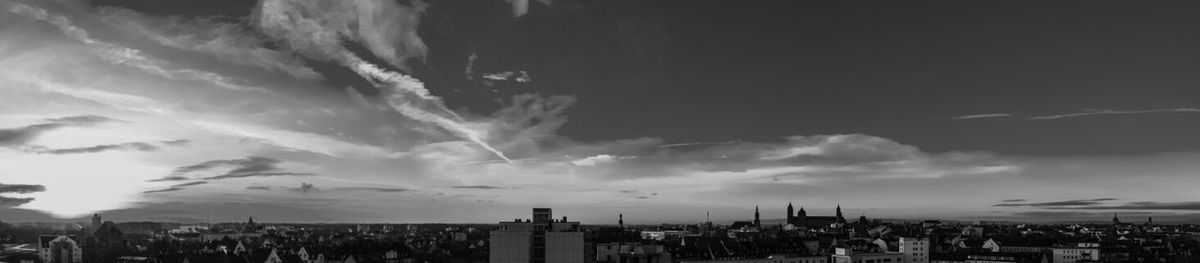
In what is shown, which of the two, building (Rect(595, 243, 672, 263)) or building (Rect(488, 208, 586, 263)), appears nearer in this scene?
building (Rect(488, 208, 586, 263))

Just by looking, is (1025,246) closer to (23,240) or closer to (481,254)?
(481,254)

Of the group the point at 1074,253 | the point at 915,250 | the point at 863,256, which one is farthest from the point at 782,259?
the point at 1074,253

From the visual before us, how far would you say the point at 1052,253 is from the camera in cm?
18638

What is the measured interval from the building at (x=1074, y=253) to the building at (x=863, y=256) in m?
42.6

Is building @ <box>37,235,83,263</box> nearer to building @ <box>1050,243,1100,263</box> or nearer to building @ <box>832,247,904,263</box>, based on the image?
building @ <box>832,247,904,263</box>

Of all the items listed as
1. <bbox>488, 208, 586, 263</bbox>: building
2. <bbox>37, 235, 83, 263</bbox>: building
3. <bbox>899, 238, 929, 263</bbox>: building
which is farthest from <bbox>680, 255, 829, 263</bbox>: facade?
<bbox>37, 235, 83, 263</bbox>: building

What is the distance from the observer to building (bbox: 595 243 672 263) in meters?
125

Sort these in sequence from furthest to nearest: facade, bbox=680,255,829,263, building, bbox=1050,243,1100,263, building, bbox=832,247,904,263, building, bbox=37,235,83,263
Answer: building, bbox=1050,243,1100,263
building, bbox=37,235,83,263
building, bbox=832,247,904,263
facade, bbox=680,255,829,263

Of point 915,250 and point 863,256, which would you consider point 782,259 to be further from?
point 915,250

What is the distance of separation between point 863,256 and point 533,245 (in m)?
75.7

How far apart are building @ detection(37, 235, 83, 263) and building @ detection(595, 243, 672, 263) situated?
8871cm

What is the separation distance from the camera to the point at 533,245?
93.4m

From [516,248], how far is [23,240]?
14710cm

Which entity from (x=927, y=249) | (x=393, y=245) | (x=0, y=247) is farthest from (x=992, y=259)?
(x=0, y=247)
